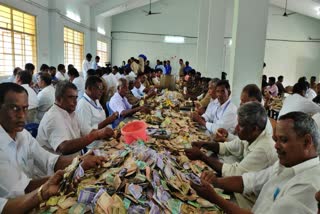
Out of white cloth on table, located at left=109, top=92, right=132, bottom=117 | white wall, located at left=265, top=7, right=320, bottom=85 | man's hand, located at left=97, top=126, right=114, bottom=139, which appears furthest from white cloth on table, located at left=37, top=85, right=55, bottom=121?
white wall, located at left=265, top=7, right=320, bottom=85

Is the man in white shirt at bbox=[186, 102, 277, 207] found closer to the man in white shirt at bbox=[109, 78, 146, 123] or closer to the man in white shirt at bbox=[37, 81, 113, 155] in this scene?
the man in white shirt at bbox=[37, 81, 113, 155]

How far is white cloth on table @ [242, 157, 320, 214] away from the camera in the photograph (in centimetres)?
110

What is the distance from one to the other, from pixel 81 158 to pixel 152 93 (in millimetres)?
Result: 3655

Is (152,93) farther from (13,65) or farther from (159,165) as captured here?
(159,165)

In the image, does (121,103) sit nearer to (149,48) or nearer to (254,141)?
(254,141)

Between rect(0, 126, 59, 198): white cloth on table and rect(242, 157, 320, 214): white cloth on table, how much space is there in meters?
1.25

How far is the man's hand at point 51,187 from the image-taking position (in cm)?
132

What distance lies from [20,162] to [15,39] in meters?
5.46

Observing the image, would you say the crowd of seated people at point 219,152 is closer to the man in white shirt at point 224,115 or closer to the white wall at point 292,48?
the man in white shirt at point 224,115

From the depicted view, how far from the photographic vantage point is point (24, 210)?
1.29 m

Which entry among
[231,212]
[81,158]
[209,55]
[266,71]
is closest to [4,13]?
[209,55]

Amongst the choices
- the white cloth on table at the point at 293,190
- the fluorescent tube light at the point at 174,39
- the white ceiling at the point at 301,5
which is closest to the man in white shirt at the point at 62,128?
the white cloth on table at the point at 293,190

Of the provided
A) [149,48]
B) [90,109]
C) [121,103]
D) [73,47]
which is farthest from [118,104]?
[149,48]

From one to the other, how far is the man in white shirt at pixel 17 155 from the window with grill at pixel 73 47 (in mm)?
7545
